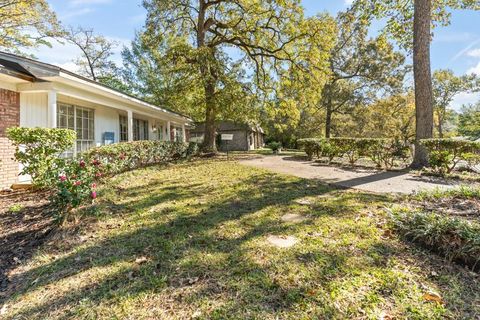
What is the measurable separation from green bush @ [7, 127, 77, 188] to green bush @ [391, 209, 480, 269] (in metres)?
6.39

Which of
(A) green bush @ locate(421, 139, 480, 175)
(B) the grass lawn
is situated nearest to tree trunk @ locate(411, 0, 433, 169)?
(A) green bush @ locate(421, 139, 480, 175)

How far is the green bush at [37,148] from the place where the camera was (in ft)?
17.1

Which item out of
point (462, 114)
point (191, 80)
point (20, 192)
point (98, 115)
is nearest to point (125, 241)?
point (20, 192)

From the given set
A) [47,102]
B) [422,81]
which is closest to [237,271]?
[47,102]

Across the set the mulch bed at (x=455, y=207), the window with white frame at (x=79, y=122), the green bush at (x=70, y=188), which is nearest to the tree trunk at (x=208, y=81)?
the window with white frame at (x=79, y=122)

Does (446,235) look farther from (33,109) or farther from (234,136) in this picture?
(234,136)

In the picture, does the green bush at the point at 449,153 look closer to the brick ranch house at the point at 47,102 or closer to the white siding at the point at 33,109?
the brick ranch house at the point at 47,102

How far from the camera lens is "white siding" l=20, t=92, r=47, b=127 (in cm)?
715

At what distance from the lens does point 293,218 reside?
3.95 meters

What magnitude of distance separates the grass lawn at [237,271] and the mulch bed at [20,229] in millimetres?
224

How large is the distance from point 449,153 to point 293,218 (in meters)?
7.15

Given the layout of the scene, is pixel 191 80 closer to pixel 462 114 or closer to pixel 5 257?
pixel 5 257

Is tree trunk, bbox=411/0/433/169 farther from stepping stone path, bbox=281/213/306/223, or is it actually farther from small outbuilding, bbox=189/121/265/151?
small outbuilding, bbox=189/121/265/151

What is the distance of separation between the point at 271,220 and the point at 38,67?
25.3 feet
